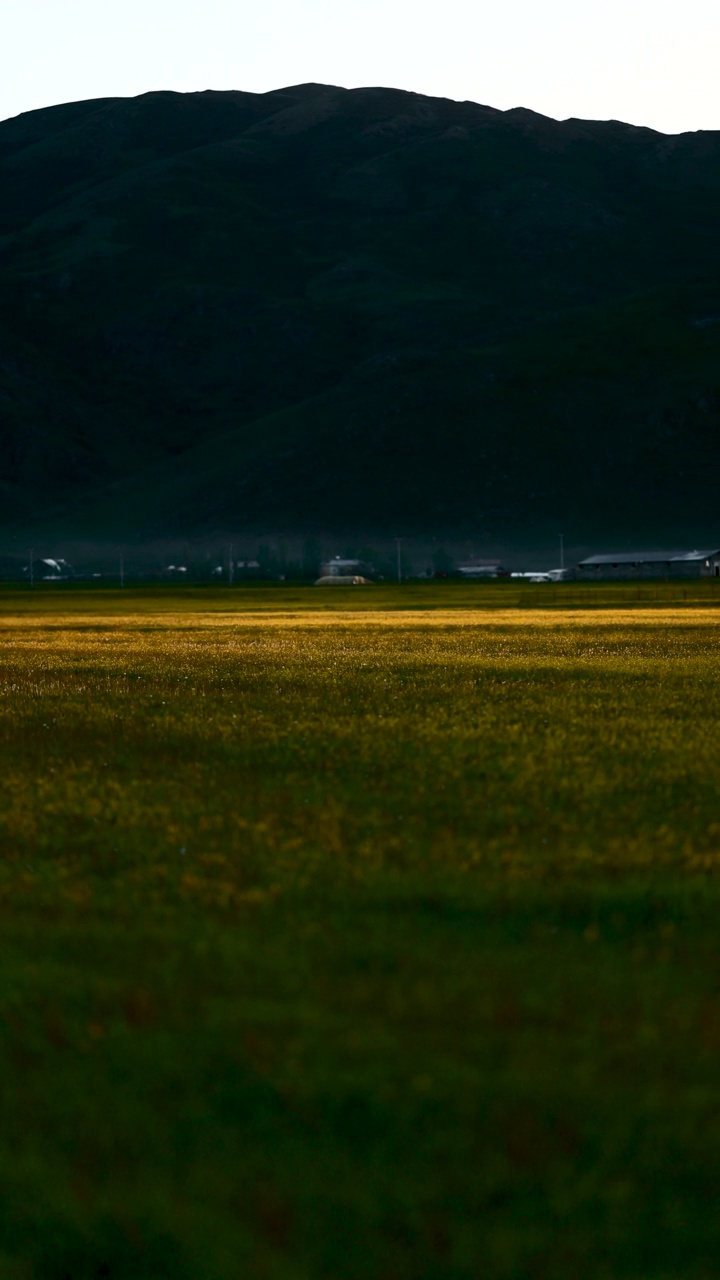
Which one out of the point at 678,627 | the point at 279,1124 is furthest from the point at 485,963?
the point at 678,627

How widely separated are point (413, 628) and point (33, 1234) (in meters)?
49.7

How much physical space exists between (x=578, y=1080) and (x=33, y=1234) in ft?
7.56

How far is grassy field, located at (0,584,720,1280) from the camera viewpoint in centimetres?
487

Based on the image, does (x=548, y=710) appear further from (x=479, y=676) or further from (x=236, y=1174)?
(x=236, y=1174)

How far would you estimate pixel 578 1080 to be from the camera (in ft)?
19.3

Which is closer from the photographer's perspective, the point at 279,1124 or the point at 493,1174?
the point at 493,1174

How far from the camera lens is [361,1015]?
6629mm

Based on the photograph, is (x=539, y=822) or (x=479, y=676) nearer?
(x=539, y=822)

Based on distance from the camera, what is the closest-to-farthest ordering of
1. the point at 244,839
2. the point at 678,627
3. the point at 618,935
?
the point at 618,935 → the point at 244,839 → the point at 678,627

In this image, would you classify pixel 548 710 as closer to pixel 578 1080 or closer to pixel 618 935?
pixel 618 935

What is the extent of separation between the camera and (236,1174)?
17.0 feet

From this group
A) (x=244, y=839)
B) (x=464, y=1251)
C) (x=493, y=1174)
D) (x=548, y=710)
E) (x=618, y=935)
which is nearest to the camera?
(x=464, y=1251)

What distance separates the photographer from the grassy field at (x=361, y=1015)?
4871 millimetres

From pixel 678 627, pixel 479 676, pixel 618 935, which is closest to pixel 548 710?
pixel 479 676
